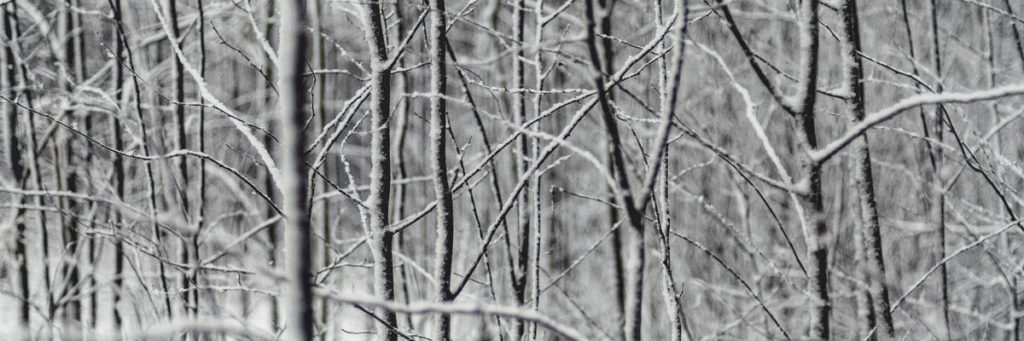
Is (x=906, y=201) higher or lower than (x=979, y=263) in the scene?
higher

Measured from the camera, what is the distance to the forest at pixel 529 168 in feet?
4.02

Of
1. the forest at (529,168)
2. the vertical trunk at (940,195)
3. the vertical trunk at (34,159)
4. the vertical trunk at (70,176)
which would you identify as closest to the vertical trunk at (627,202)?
the forest at (529,168)

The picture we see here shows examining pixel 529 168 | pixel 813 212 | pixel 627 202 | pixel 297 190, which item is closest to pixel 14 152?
pixel 529 168

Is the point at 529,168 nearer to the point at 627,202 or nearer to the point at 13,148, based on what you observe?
the point at 627,202

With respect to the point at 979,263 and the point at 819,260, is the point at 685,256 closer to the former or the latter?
the point at 979,263

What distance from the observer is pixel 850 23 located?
1.48 metres

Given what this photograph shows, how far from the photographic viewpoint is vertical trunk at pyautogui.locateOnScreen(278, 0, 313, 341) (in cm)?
94

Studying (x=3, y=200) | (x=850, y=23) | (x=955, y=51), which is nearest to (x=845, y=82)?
(x=850, y=23)

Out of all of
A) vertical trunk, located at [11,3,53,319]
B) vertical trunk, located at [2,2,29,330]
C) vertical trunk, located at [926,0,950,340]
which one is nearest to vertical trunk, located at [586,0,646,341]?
vertical trunk, located at [926,0,950,340]

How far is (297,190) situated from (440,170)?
0.65 metres

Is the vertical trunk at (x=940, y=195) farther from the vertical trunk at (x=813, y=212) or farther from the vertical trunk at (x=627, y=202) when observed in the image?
the vertical trunk at (x=627, y=202)

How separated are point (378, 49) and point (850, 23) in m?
1.02

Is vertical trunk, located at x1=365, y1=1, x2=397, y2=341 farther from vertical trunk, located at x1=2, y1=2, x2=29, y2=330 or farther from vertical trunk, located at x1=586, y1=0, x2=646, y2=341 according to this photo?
vertical trunk, located at x1=2, y1=2, x2=29, y2=330

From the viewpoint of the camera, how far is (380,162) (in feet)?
5.15
